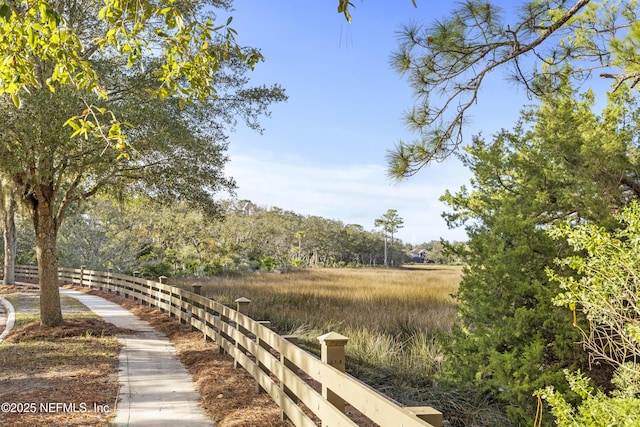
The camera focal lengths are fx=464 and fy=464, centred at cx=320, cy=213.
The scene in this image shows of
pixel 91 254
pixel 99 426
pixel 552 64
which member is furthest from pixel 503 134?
pixel 91 254

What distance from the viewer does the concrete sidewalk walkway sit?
4.99 m

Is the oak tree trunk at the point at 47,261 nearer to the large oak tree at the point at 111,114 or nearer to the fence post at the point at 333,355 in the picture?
the large oak tree at the point at 111,114

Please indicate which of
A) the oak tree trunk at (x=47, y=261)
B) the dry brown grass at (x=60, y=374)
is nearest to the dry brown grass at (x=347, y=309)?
the dry brown grass at (x=60, y=374)

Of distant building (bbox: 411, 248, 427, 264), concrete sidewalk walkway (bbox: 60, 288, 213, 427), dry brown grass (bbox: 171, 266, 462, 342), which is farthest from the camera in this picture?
distant building (bbox: 411, 248, 427, 264)

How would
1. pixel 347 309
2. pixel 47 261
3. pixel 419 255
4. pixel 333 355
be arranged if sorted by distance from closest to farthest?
pixel 333 355 → pixel 47 261 → pixel 347 309 → pixel 419 255

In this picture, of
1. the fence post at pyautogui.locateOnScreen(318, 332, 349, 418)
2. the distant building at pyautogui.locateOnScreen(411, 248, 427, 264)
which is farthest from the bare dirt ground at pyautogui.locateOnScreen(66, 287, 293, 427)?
the distant building at pyautogui.locateOnScreen(411, 248, 427, 264)

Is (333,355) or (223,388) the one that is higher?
(333,355)

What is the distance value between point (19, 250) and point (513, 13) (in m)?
31.5

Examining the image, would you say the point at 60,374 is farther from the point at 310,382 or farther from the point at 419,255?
the point at 419,255

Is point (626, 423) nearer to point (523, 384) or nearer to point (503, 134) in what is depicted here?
point (523, 384)

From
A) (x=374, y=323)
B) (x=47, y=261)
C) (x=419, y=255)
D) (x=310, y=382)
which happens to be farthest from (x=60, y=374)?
(x=419, y=255)

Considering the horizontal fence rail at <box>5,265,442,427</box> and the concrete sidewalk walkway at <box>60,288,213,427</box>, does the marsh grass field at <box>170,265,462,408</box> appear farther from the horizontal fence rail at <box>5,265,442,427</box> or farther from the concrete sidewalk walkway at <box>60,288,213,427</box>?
the concrete sidewalk walkway at <box>60,288,213,427</box>

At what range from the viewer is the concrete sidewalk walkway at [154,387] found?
499 centimetres

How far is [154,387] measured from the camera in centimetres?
607
